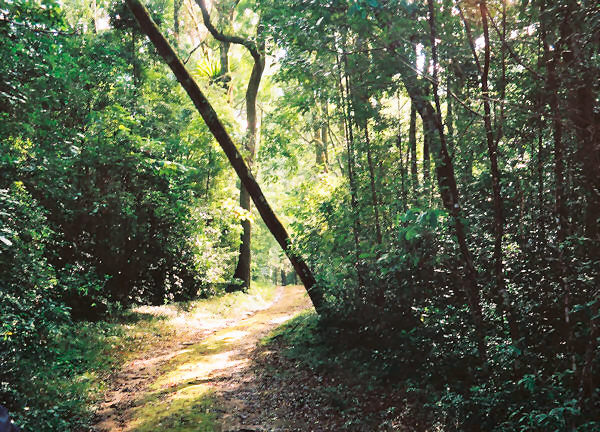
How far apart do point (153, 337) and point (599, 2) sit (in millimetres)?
10841

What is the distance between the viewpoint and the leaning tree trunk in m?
9.16

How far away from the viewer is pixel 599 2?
3322 mm

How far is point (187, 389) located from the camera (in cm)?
679

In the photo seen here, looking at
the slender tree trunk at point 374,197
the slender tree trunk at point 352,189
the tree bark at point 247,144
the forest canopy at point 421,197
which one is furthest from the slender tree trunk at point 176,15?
the slender tree trunk at point 374,197

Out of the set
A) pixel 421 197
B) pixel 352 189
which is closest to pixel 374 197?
pixel 352 189

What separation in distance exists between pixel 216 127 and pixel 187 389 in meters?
6.15

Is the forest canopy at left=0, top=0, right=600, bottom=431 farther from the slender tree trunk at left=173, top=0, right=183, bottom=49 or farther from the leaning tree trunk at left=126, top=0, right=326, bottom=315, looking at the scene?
A: the slender tree trunk at left=173, top=0, right=183, bottom=49

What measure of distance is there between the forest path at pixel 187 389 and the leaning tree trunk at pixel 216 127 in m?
2.15

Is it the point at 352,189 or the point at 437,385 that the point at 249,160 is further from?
the point at 437,385

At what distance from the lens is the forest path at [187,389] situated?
18.2 ft

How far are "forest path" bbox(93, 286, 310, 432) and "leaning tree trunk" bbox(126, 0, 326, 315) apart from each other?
2.15 m

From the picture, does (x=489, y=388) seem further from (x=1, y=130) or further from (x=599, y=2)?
(x=1, y=130)

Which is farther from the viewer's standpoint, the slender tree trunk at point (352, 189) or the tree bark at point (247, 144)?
the tree bark at point (247, 144)

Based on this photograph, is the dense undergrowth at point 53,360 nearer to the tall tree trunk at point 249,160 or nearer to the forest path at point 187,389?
the forest path at point 187,389
